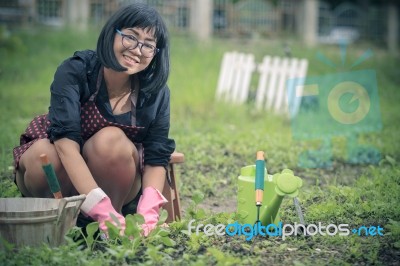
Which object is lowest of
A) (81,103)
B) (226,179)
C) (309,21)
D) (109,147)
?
(226,179)

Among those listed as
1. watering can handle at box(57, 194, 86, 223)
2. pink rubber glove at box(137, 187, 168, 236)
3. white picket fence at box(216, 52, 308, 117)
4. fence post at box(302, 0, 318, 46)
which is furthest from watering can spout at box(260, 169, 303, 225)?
fence post at box(302, 0, 318, 46)

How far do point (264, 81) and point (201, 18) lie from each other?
21.3 feet

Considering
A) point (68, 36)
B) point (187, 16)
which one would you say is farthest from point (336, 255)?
point (187, 16)

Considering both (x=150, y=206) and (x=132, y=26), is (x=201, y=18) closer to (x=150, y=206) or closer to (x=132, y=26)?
(x=132, y=26)

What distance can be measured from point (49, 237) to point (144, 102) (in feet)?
2.84

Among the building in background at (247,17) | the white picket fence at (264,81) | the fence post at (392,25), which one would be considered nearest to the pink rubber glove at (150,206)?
the white picket fence at (264,81)

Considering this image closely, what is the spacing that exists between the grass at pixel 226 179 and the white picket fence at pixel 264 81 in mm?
289

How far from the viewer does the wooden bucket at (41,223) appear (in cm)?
281

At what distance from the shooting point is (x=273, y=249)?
3.14 metres

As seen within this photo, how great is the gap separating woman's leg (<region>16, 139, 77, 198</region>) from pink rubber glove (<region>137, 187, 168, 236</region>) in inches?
13.0

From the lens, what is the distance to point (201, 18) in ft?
52.6

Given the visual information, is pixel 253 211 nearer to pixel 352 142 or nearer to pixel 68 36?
pixel 352 142

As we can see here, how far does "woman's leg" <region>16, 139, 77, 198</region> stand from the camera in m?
3.23

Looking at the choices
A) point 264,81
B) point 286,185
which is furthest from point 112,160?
point 264,81
